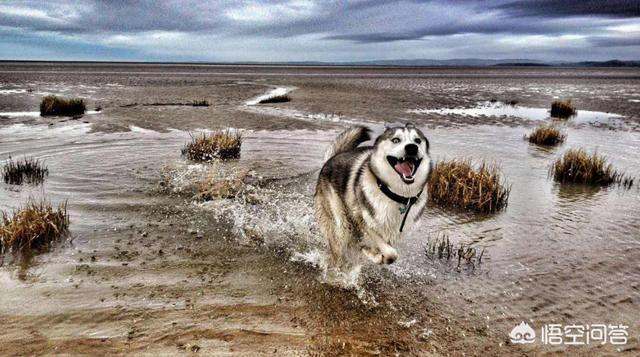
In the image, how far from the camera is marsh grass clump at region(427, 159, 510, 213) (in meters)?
7.03

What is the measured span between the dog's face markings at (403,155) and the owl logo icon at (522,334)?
1558 millimetres

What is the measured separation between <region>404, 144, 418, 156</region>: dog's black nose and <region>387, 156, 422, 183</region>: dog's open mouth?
0.06 m

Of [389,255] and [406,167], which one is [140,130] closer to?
[389,255]

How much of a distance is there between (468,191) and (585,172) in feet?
10.2

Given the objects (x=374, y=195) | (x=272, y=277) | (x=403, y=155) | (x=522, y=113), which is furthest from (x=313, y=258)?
(x=522, y=113)

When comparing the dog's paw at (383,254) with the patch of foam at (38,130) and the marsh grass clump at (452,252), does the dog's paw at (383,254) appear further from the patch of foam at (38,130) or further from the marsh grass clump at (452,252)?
the patch of foam at (38,130)

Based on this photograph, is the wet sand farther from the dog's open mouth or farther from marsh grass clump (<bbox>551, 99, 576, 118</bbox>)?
marsh grass clump (<bbox>551, 99, 576, 118</bbox>)

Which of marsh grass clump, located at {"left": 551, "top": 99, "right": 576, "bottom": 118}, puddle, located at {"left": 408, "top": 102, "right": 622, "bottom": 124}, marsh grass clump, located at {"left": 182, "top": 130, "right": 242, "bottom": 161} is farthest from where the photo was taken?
marsh grass clump, located at {"left": 551, "top": 99, "right": 576, "bottom": 118}

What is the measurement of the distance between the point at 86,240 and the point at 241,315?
2.65m

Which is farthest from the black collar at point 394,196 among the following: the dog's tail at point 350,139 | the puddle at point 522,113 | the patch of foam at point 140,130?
the puddle at point 522,113

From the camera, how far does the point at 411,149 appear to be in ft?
12.7

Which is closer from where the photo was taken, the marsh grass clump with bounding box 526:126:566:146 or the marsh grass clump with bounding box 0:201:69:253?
the marsh grass clump with bounding box 0:201:69:253

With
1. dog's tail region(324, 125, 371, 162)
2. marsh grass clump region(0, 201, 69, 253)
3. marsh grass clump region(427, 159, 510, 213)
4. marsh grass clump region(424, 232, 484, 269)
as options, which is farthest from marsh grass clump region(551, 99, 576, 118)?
marsh grass clump region(0, 201, 69, 253)

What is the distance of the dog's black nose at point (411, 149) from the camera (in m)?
3.87
